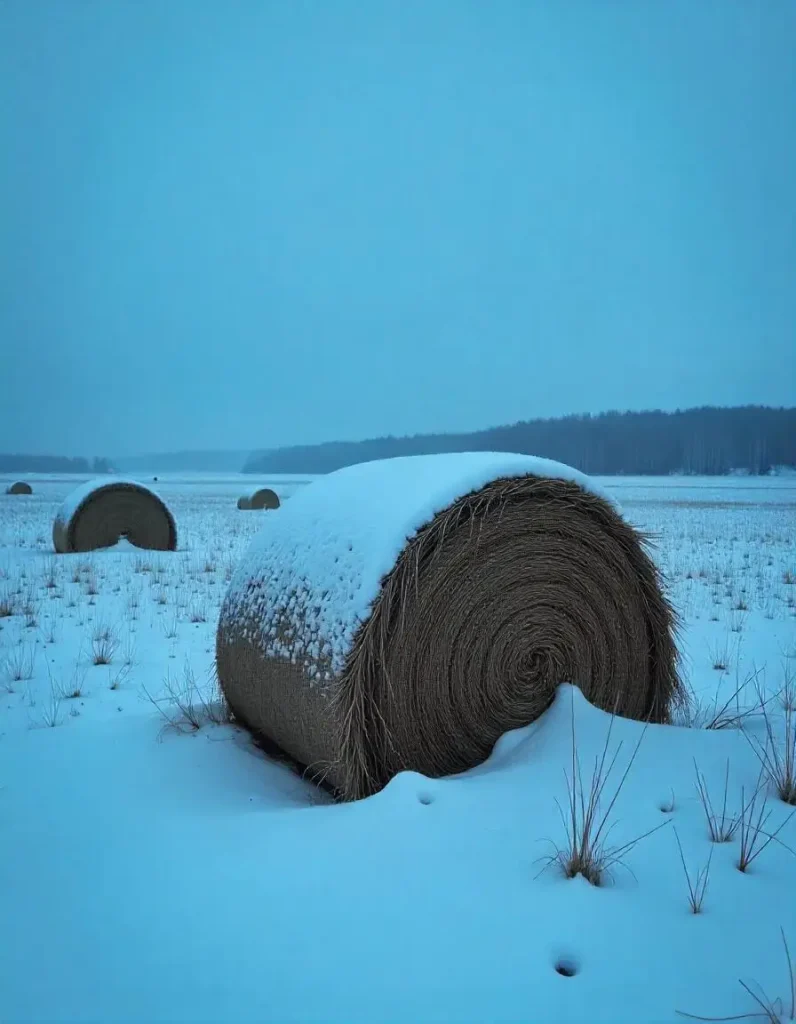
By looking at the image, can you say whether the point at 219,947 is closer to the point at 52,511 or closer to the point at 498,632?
the point at 498,632

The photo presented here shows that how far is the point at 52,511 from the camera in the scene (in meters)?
22.2

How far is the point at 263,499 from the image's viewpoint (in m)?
26.2

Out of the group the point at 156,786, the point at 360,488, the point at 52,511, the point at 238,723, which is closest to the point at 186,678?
the point at 238,723

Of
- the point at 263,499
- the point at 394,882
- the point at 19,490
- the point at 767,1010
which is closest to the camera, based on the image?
Answer: the point at 767,1010

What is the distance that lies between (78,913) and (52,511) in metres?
22.5

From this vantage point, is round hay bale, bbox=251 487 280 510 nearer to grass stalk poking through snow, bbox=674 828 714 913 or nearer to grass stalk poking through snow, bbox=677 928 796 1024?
grass stalk poking through snow, bbox=674 828 714 913

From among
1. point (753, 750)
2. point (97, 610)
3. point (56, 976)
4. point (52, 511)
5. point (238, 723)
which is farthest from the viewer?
point (52, 511)

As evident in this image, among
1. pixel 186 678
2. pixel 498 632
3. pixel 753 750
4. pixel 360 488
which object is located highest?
pixel 360 488

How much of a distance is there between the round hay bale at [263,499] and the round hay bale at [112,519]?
13736 millimetres

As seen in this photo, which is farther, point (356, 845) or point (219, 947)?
point (356, 845)

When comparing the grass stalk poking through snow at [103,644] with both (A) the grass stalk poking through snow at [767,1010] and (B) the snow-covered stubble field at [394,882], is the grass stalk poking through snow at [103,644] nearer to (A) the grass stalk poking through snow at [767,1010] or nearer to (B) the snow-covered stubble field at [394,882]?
(B) the snow-covered stubble field at [394,882]

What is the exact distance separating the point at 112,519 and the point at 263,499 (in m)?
14.7

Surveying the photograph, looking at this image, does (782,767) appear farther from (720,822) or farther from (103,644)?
(103,644)

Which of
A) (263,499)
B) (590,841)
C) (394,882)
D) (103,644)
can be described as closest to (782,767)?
(590,841)
